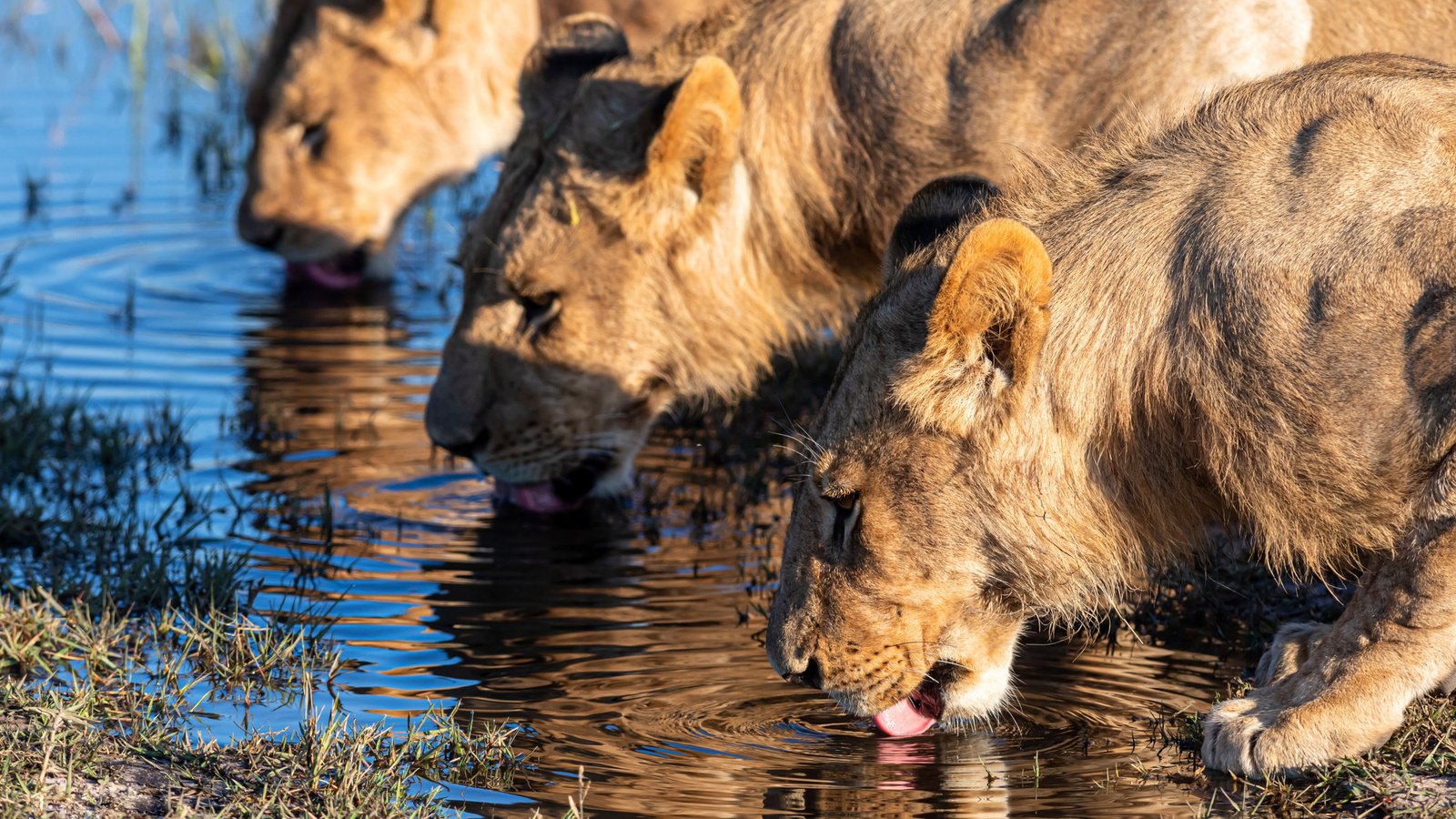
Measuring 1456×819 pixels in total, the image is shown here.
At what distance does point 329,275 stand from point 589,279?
4670 mm

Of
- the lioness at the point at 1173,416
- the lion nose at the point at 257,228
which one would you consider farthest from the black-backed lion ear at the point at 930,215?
the lion nose at the point at 257,228

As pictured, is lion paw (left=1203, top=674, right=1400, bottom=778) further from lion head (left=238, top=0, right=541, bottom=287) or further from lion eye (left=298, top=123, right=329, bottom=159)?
lion eye (left=298, top=123, right=329, bottom=159)

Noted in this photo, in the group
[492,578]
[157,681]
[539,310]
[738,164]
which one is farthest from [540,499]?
[157,681]

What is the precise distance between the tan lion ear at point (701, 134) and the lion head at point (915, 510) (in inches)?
69.4

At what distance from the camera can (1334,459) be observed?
4.70 m

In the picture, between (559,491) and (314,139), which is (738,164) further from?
(314,139)

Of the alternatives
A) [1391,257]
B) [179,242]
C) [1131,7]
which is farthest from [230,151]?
[1391,257]

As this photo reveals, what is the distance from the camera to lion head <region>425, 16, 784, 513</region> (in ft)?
23.2

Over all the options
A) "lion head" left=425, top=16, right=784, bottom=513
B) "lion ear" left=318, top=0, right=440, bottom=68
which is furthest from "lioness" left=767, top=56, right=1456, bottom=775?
"lion ear" left=318, top=0, right=440, bottom=68

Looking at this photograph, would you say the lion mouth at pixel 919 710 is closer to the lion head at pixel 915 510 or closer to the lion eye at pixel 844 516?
the lion head at pixel 915 510

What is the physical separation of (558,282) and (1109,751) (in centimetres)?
294

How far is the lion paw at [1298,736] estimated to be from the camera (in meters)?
4.61

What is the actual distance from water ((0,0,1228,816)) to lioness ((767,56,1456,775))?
289 mm

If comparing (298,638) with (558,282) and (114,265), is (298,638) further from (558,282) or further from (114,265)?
(114,265)
